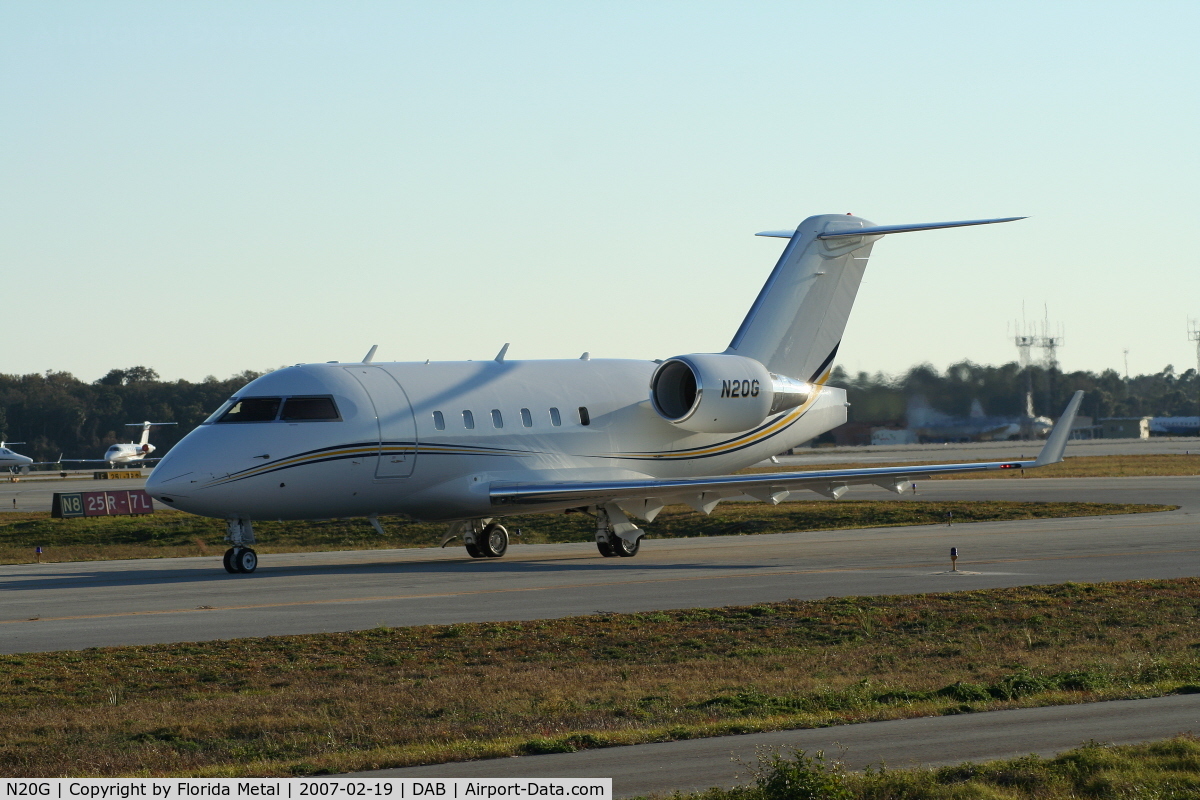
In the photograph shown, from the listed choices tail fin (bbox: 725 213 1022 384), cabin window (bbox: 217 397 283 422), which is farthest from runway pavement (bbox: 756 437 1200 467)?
cabin window (bbox: 217 397 283 422)

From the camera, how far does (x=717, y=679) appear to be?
13938 millimetres

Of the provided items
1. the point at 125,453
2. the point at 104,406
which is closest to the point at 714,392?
the point at 125,453

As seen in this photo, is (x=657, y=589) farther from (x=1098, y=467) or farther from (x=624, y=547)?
(x=1098, y=467)

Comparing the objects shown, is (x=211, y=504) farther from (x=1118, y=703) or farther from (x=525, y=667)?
(x=1118, y=703)

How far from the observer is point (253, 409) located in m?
26.0

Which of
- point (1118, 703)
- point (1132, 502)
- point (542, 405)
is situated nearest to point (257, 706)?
point (1118, 703)

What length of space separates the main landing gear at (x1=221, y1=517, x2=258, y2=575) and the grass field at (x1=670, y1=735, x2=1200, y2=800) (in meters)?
18.5

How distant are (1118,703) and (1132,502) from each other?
34285 mm

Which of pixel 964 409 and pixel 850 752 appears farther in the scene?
pixel 964 409

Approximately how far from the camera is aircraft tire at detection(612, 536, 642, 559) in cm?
2928

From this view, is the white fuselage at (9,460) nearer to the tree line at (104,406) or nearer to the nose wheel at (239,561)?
the tree line at (104,406)
